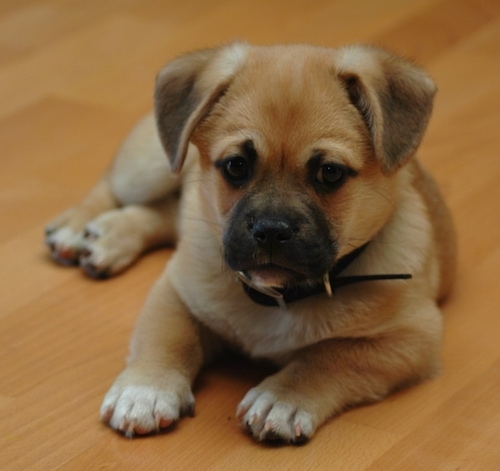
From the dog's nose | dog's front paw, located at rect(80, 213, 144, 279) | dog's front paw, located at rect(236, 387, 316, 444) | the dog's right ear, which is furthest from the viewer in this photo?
dog's front paw, located at rect(80, 213, 144, 279)

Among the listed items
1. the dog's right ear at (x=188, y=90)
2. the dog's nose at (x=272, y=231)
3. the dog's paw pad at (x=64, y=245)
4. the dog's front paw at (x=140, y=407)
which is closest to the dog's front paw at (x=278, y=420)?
the dog's front paw at (x=140, y=407)

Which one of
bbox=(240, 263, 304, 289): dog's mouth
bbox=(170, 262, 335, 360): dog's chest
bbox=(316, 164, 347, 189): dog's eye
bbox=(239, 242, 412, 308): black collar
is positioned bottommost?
bbox=(170, 262, 335, 360): dog's chest

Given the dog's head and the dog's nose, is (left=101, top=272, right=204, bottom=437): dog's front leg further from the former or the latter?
the dog's nose

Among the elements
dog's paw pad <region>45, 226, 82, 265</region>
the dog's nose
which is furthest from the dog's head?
dog's paw pad <region>45, 226, 82, 265</region>

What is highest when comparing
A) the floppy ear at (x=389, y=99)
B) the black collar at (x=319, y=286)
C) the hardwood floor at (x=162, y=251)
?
the floppy ear at (x=389, y=99)

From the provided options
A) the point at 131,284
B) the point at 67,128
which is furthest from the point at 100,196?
the point at 67,128

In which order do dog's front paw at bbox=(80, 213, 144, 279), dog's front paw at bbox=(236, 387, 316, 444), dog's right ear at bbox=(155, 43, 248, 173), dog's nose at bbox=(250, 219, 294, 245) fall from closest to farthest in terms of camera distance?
dog's nose at bbox=(250, 219, 294, 245) < dog's front paw at bbox=(236, 387, 316, 444) < dog's right ear at bbox=(155, 43, 248, 173) < dog's front paw at bbox=(80, 213, 144, 279)

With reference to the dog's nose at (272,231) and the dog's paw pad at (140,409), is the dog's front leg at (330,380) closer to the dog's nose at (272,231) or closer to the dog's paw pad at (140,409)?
the dog's paw pad at (140,409)
